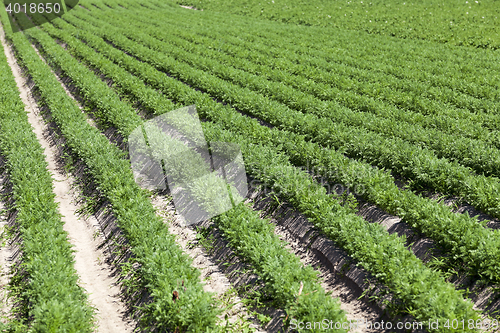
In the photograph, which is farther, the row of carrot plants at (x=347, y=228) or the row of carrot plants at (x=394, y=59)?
the row of carrot plants at (x=394, y=59)

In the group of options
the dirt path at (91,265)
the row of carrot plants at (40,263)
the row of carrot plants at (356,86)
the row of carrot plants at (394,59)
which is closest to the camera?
the row of carrot plants at (40,263)

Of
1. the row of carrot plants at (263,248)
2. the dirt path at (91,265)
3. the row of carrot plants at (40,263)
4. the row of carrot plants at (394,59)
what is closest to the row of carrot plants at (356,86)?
the row of carrot plants at (394,59)

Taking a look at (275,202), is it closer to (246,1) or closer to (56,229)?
(56,229)

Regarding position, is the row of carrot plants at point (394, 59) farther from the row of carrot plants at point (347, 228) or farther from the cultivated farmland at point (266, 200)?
the row of carrot plants at point (347, 228)

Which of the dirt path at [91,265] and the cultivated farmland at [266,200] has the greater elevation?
the cultivated farmland at [266,200]

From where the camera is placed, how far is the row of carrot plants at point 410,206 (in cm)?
611

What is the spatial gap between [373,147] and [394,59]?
10047mm

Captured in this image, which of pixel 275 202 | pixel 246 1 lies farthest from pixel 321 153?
pixel 246 1

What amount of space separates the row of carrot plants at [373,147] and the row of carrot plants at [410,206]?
79 centimetres

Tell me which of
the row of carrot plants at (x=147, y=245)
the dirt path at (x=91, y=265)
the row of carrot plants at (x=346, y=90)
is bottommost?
the dirt path at (x=91, y=265)

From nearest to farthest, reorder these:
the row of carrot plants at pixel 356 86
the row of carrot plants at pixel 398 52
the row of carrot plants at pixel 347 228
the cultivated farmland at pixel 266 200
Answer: the row of carrot plants at pixel 347 228
the cultivated farmland at pixel 266 200
the row of carrot plants at pixel 356 86
the row of carrot plants at pixel 398 52

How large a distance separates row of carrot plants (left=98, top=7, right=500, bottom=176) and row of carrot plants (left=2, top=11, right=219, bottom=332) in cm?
645

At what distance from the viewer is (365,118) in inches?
468

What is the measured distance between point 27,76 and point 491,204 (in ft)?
65.3
